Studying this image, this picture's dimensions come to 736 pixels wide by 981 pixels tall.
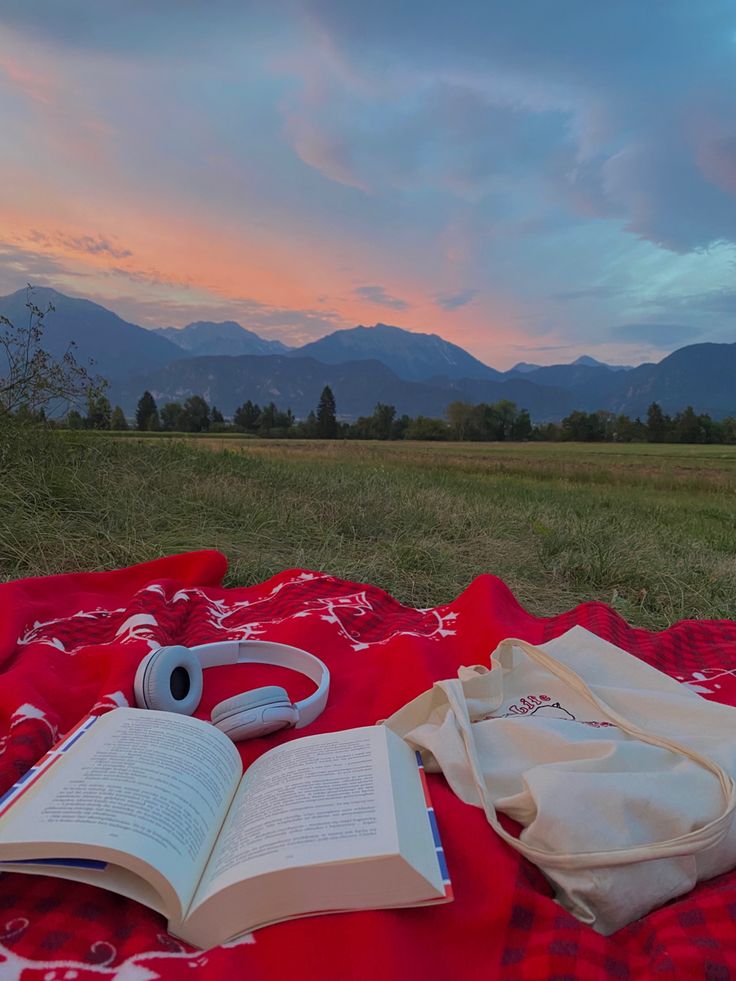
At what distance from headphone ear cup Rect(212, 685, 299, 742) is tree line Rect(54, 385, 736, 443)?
479 cm

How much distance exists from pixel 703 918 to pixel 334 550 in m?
3.34

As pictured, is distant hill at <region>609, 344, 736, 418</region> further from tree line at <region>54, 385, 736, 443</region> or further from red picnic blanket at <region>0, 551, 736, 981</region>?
red picnic blanket at <region>0, 551, 736, 981</region>

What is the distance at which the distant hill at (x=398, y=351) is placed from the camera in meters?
158

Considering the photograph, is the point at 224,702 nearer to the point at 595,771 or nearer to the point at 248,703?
the point at 248,703

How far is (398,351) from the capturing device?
168375 millimetres

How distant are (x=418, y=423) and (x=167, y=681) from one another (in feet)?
45.4

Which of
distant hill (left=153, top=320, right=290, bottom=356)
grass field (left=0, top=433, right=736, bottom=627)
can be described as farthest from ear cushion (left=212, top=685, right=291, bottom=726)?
distant hill (left=153, top=320, right=290, bottom=356)

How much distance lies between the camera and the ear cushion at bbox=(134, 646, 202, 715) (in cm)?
146

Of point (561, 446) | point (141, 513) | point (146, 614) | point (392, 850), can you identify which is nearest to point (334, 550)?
point (141, 513)

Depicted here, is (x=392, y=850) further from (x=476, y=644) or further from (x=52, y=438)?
(x=52, y=438)

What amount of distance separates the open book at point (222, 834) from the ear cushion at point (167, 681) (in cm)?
35

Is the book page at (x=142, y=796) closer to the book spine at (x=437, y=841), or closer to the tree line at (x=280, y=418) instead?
the book spine at (x=437, y=841)

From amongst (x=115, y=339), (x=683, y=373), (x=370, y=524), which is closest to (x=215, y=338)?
(x=115, y=339)

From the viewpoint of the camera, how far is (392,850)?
0.84 metres
